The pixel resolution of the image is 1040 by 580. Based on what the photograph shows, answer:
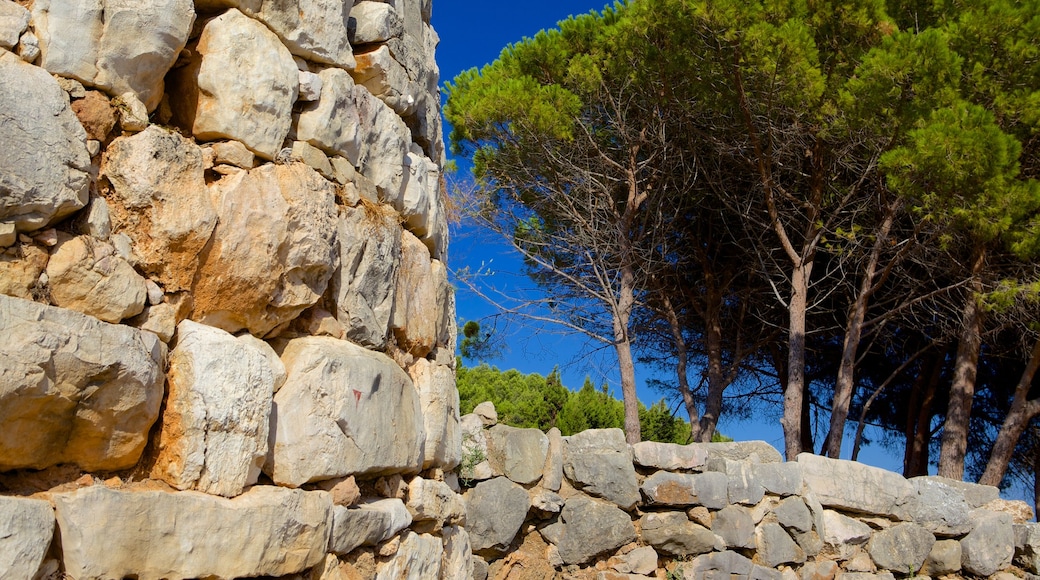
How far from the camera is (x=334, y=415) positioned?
6.43 feet

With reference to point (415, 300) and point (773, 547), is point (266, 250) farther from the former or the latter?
point (773, 547)

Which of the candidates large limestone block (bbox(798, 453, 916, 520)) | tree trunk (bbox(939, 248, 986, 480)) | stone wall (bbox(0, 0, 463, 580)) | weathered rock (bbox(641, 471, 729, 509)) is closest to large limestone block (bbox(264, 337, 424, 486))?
stone wall (bbox(0, 0, 463, 580))

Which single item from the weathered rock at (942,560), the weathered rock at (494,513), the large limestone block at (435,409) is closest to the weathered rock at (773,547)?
the weathered rock at (942,560)

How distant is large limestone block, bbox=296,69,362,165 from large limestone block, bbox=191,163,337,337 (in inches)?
5.4

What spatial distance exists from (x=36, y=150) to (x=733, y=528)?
525 cm

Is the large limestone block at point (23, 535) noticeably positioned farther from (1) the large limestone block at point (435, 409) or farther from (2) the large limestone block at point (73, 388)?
(1) the large limestone block at point (435, 409)

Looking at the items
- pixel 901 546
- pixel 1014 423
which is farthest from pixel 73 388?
pixel 1014 423

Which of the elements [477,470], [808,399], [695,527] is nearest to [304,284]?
[477,470]

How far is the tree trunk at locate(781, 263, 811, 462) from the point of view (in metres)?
8.16

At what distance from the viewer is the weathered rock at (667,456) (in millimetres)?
5750

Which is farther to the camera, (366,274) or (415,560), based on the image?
(415,560)

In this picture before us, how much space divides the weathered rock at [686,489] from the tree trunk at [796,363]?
258 cm

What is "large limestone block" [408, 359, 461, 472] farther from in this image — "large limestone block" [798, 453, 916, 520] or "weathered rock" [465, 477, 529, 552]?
"large limestone block" [798, 453, 916, 520]

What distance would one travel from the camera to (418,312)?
264cm
